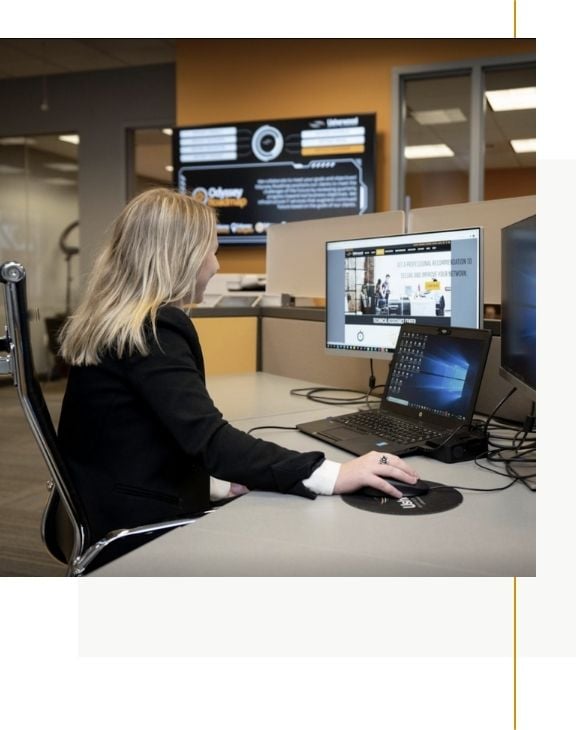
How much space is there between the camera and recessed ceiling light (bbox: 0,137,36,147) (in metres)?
6.44

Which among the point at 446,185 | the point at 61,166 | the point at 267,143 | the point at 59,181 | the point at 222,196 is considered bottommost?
the point at 222,196

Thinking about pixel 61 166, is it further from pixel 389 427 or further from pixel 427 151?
pixel 389 427

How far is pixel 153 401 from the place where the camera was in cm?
111

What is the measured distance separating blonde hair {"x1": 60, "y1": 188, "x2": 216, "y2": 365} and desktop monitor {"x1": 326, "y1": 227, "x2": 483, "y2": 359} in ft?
1.92

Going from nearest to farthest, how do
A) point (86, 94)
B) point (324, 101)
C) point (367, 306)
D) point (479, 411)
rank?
point (479, 411)
point (367, 306)
point (324, 101)
point (86, 94)

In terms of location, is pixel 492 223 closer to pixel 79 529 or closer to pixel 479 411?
pixel 479 411

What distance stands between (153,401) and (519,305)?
704mm

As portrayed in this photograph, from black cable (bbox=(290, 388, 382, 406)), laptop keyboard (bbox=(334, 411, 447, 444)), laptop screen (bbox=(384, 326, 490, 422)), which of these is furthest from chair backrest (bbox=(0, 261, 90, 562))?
black cable (bbox=(290, 388, 382, 406))

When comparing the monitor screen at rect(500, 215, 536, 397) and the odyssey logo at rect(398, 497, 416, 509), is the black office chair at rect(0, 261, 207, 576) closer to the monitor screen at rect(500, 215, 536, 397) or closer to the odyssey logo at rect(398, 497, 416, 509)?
the odyssey logo at rect(398, 497, 416, 509)

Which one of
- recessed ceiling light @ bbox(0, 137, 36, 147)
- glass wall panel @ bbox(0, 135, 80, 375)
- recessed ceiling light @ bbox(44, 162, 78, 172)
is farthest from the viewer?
recessed ceiling light @ bbox(44, 162, 78, 172)

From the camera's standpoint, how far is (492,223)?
1.77 metres

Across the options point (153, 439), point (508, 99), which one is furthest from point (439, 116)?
point (153, 439)
